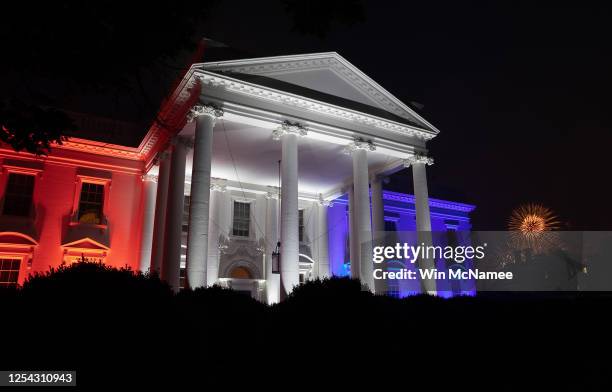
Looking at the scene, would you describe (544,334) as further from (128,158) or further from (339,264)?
(128,158)

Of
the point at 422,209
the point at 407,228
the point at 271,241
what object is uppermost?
the point at 407,228

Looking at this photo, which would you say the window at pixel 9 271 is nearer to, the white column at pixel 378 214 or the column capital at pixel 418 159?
the white column at pixel 378 214

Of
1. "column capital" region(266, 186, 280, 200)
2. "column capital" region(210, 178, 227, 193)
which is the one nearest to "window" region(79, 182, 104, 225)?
"column capital" region(210, 178, 227, 193)

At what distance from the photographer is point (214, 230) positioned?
24.7m

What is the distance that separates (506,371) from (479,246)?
98.5 feet

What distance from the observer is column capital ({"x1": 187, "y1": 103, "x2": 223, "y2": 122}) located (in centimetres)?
1669

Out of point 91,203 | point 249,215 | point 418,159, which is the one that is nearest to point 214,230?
point 249,215

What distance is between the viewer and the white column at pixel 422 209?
67.5ft

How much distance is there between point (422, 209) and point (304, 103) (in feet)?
27.3

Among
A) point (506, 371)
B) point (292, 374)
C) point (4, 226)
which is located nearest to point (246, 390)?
point (292, 374)

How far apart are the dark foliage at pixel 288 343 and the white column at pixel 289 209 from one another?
8.18m

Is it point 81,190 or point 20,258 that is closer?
point 20,258

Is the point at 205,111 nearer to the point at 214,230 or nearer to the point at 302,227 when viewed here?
the point at 214,230

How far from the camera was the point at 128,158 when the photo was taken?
923 inches
